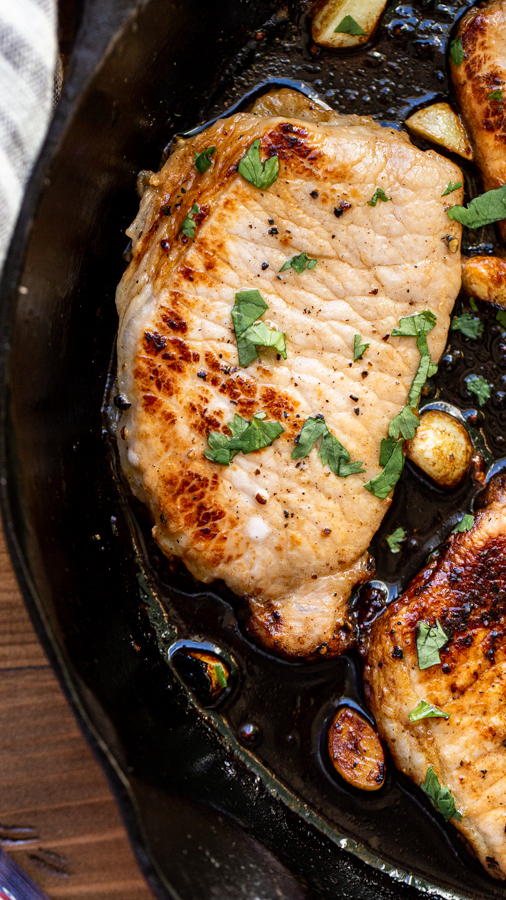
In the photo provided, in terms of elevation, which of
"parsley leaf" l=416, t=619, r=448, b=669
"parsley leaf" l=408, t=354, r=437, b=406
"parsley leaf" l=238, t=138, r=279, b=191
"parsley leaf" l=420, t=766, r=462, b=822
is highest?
"parsley leaf" l=238, t=138, r=279, b=191

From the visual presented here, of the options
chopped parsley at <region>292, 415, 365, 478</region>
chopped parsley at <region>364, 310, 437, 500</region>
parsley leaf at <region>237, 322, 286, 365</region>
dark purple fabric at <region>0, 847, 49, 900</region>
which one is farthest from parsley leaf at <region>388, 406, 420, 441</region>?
dark purple fabric at <region>0, 847, 49, 900</region>

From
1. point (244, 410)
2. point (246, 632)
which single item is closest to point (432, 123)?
point (244, 410)

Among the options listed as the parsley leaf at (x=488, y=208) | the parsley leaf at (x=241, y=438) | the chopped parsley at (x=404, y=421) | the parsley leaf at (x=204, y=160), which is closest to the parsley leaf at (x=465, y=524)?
the chopped parsley at (x=404, y=421)

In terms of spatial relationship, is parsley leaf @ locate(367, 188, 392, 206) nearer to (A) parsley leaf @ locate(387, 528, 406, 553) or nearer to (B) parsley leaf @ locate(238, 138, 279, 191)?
(B) parsley leaf @ locate(238, 138, 279, 191)

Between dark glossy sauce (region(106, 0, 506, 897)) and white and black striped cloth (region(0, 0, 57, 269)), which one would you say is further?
dark glossy sauce (region(106, 0, 506, 897))

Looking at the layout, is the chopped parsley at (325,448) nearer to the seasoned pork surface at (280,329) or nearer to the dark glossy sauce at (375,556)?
the seasoned pork surface at (280,329)

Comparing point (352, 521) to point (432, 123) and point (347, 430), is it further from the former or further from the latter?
point (432, 123)

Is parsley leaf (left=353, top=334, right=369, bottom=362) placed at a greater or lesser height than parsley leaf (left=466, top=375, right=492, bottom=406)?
greater
